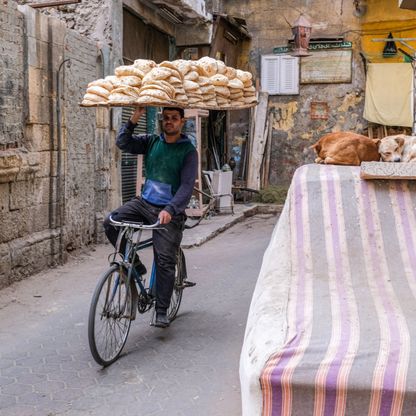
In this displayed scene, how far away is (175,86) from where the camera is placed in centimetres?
493

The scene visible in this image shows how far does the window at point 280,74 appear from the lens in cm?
1786

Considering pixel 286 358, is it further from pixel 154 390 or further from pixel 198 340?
pixel 198 340

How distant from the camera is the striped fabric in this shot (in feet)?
8.25

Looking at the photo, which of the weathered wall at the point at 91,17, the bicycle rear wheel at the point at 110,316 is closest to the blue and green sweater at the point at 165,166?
the bicycle rear wheel at the point at 110,316

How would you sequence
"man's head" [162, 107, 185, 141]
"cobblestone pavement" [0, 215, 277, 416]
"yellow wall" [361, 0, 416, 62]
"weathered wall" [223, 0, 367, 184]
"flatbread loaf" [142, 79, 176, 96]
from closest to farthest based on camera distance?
"cobblestone pavement" [0, 215, 277, 416]
"flatbread loaf" [142, 79, 176, 96]
"man's head" [162, 107, 185, 141]
"yellow wall" [361, 0, 416, 62]
"weathered wall" [223, 0, 367, 184]

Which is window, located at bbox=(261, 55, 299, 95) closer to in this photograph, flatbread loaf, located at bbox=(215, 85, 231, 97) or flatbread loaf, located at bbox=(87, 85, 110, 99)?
flatbread loaf, located at bbox=(215, 85, 231, 97)

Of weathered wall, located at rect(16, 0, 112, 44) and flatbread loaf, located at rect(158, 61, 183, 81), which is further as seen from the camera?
weathered wall, located at rect(16, 0, 112, 44)

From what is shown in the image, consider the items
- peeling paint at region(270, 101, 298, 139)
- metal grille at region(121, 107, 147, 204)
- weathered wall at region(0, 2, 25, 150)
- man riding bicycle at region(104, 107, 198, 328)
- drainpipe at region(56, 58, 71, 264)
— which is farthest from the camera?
peeling paint at region(270, 101, 298, 139)

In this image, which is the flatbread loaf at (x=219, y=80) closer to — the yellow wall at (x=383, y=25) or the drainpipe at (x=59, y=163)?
the drainpipe at (x=59, y=163)

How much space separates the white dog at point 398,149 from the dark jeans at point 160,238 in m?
1.70

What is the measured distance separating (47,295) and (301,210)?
13.4 feet

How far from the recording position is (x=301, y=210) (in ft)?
12.3

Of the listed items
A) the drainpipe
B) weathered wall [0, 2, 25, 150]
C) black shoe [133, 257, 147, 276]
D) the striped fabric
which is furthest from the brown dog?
the drainpipe

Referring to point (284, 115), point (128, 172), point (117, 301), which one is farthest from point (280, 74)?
point (117, 301)
